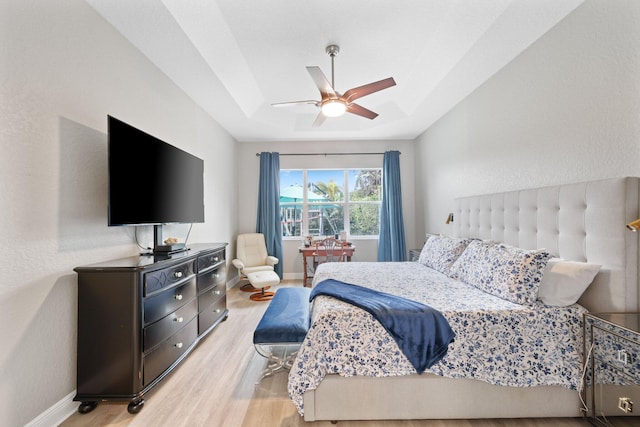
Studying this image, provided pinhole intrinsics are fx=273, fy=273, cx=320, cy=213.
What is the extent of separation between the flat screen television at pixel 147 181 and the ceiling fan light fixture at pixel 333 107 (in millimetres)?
1513

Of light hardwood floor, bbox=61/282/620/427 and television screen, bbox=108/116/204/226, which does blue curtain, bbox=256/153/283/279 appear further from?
light hardwood floor, bbox=61/282/620/427

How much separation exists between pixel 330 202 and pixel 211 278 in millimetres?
2995

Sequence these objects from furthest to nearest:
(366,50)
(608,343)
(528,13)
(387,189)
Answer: (387,189) < (366,50) < (528,13) < (608,343)

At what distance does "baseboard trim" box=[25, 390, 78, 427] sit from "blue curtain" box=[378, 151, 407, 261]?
4302mm

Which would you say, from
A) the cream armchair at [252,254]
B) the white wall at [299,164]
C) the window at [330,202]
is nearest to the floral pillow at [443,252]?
the white wall at [299,164]

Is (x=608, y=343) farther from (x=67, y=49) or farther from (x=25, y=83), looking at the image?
(x=67, y=49)

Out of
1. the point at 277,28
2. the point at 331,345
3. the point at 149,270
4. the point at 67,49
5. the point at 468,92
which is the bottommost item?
the point at 331,345

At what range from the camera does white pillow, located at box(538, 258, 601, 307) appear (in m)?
1.70

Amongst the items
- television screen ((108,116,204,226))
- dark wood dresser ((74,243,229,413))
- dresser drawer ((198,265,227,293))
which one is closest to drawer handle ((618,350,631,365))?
dark wood dresser ((74,243,229,413))

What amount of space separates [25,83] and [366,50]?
2618mm

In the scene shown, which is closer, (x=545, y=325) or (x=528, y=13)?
(x=545, y=325)

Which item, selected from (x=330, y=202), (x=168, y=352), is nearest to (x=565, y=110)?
(x=168, y=352)

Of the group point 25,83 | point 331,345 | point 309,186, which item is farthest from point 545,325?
point 309,186

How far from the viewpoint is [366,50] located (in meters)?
2.76
